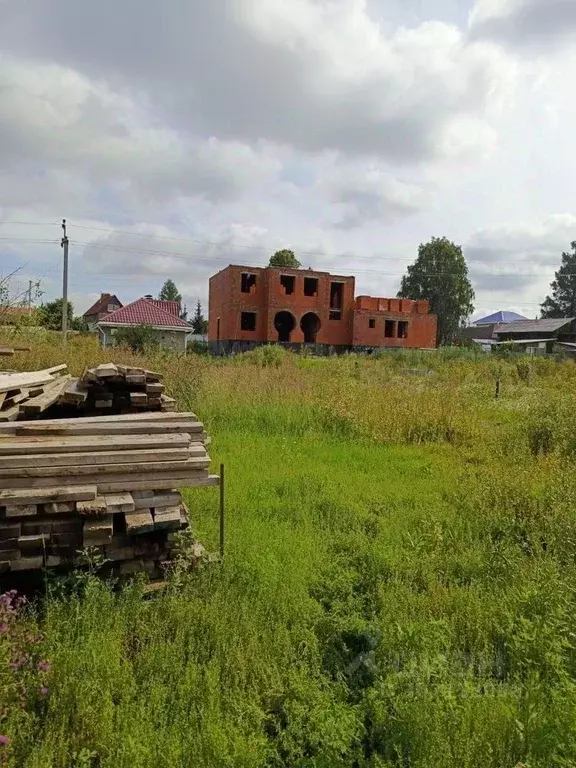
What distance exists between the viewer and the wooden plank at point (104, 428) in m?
3.74

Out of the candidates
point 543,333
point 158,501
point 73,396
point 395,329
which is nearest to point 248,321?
point 395,329

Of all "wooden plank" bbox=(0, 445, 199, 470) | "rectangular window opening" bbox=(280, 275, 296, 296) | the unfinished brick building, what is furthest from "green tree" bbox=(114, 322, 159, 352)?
"wooden plank" bbox=(0, 445, 199, 470)

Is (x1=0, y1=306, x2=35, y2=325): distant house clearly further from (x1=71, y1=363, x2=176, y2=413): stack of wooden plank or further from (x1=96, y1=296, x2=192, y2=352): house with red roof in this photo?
(x1=96, y1=296, x2=192, y2=352): house with red roof

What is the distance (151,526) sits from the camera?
3332 millimetres

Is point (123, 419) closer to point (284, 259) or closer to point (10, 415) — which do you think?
point (10, 415)

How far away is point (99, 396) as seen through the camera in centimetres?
471

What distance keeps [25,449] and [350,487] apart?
3.51 metres

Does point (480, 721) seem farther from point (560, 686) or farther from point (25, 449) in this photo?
point (25, 449)

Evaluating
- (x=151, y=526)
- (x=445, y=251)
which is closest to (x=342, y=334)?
(x=445, y=251)

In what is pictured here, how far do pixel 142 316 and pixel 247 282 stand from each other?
9.28m

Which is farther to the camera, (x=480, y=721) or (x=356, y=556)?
(x=356, y=556)

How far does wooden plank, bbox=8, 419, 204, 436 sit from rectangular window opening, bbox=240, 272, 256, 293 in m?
34.2

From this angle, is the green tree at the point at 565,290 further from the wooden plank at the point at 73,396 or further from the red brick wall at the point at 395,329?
the wooden plank at the point at 73,396

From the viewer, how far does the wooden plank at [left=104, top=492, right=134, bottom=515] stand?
3.26 metres
